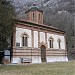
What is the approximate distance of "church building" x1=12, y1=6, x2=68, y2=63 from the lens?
1128 inches

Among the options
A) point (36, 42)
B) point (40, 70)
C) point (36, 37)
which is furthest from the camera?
point (36, 37)

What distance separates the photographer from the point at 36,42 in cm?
3116

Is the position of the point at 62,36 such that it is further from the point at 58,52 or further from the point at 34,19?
the point at 34,19

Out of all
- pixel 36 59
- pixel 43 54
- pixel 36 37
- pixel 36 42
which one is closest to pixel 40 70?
pixel 36 59

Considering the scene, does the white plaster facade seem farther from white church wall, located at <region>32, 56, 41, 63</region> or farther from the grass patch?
the grass patch

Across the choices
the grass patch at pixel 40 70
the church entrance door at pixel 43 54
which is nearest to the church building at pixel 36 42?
the church entrance door at pixel 43 54

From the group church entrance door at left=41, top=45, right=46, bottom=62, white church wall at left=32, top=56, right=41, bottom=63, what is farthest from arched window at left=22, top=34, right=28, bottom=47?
church entrance door at left=41, top=45, right=46, bottom=62

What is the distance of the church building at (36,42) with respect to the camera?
28641 mm

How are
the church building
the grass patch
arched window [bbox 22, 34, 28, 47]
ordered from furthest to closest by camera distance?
arched window [bbox 22, 34, 28, 47] < the church building < the grass patch

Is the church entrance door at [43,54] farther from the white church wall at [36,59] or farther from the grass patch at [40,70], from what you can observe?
the grass patch at [40,70]

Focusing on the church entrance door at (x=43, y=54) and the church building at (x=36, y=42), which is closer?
the church building at (x=36, y=42)

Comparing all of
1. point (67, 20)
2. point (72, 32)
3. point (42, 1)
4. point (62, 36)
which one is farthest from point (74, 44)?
point (42, 1)

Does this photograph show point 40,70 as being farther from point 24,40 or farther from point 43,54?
point 43,54

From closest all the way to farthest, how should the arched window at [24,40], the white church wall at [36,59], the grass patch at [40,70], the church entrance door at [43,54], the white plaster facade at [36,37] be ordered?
the grass patch at [40,70], the white plaster facade at [36,37], the arched window at [24,40], the white church wall at [36,59], the church entrance door at [43,54]
